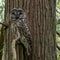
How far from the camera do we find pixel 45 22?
2.39 meters

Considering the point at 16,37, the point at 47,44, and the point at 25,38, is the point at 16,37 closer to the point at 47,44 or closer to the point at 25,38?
the point at 25,38

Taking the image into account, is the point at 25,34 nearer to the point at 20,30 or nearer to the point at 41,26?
the point at 20,30

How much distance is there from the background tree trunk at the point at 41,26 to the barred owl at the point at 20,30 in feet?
0.29

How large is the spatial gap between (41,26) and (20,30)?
0.85ft

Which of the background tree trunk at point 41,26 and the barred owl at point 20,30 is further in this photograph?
the background tree trunk at point 41,26

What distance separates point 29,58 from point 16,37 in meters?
0.26

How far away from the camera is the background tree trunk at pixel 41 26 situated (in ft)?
7.72

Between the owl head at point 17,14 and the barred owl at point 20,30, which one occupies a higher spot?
the owl head at point 17,14

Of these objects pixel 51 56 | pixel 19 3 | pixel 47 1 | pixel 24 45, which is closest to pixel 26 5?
pixel 19 3

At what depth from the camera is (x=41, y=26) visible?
2379mm

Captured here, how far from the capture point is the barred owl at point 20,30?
2.22 metres

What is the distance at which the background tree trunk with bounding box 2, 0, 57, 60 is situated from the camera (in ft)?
7.72

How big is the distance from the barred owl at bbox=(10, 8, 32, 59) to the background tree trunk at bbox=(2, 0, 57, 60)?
3.5 inches

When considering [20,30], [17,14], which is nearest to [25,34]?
[20,30]
